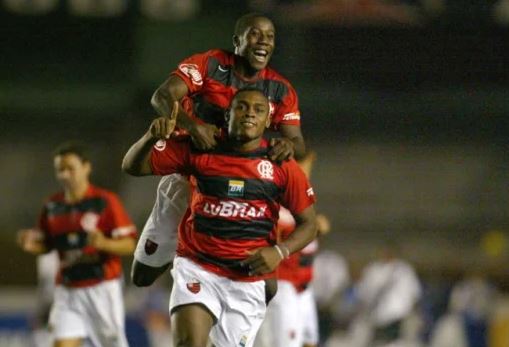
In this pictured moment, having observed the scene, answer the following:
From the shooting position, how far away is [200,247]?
741 centimetres

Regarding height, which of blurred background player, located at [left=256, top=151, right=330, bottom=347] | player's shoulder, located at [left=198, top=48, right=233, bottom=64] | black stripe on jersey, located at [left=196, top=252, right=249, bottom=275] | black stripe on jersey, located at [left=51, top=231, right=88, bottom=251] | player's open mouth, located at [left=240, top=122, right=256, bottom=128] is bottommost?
blurred background player, located at [left=256, top=151, right=330, bottom=347]

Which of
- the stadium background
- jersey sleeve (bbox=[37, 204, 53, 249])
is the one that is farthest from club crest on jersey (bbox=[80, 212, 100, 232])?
the stadium background

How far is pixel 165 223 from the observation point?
8.02 metres

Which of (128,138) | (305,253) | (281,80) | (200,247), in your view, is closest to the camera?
(200,247)

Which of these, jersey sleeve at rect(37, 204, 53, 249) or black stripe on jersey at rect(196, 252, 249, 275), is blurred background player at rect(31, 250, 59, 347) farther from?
black stripe on jersey at rect(196, 252, 249, 275)

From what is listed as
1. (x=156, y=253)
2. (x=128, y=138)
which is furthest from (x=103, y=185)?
(x=156, y=253)

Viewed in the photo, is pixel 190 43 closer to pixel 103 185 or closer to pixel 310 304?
A: pixel 103 185

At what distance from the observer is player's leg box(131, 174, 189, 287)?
794 cm

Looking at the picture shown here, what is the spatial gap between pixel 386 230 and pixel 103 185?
14.3 ft

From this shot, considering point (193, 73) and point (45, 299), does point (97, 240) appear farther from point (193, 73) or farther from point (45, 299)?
point (45, 299)

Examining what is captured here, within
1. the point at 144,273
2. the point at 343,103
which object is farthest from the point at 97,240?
the point at 343,103

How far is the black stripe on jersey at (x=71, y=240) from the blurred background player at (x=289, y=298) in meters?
1.43

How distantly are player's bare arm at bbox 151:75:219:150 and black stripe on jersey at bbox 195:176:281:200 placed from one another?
19cm

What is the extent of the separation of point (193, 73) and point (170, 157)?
585 millimetres
